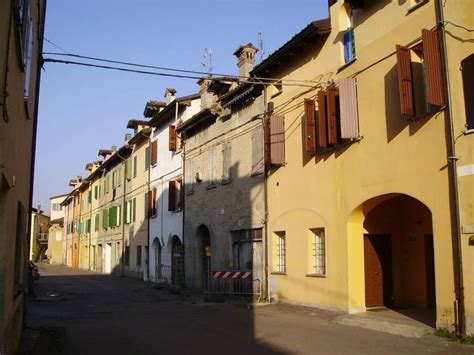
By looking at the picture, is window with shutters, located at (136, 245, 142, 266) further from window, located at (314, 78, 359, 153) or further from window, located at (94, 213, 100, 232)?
window, located at (314, 78, 359, 153)

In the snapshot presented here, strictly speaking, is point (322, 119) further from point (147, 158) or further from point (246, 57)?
point (147, 158)

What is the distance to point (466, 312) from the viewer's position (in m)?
9.91

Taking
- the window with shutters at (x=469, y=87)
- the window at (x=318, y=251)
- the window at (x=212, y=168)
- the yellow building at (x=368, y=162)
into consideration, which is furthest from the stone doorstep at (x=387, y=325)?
the window at (x=212, y=168)

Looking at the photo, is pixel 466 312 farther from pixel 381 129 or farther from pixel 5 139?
pixel 5 139

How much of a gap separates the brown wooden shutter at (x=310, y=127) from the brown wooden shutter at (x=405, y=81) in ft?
12.7

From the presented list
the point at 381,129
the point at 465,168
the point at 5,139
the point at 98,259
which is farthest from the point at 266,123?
the point at 98,259

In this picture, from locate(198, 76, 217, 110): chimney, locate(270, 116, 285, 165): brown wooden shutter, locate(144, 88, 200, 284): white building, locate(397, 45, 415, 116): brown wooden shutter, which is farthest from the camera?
locate(144, 88, 200, 284): white building

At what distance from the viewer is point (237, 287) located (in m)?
19.8

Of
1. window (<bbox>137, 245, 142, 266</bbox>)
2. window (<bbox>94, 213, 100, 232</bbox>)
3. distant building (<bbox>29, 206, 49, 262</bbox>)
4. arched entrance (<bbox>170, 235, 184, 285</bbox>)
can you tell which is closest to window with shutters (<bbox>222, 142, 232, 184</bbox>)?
arched entrance (<bbox>170, 235, 184, 285</bbox>)

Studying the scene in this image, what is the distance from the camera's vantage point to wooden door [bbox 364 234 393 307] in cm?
1409

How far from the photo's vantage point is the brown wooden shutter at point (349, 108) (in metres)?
13.5

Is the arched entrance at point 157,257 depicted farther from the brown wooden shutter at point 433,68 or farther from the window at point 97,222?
the brown wooden shutter at point 433,68

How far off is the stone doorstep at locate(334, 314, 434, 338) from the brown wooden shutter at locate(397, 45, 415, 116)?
4.61 m

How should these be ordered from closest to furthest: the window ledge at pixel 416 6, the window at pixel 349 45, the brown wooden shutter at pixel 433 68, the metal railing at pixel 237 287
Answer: the brown wooden shutter at pixel 433 68
the window ledge at pixel 416 6
the window at pixel 349 45
the metal railing at pixel 237 287
